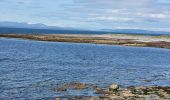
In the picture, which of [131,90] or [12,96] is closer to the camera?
[12,96]

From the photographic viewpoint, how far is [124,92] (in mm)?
40344

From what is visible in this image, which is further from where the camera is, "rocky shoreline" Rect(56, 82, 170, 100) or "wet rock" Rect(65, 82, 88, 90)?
"wet rock" Rect(65, 82, 88, 90)

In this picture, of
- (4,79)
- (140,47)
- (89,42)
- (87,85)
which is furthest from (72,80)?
(89,42)

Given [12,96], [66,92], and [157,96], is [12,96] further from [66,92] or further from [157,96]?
[157,96]

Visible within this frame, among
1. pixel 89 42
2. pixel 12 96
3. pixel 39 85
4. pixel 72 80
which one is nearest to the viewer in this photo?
pixel 12 96

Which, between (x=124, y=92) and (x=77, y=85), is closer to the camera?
(x=124, y=92)

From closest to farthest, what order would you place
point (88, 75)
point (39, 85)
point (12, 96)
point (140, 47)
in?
point (12, 96) → point (39, 85) → point (88, 75) → point (140, 47)

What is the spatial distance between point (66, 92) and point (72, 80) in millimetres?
8926

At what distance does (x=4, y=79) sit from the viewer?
46594 millimetres

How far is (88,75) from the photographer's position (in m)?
54.4

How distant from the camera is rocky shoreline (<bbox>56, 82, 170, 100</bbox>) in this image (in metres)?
37.3

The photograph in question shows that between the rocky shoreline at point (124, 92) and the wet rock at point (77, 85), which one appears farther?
the wet rock at point (77, 85)

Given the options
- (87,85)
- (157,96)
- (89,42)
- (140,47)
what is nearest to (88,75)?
(87,85)

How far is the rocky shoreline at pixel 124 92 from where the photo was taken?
37.3 meters
